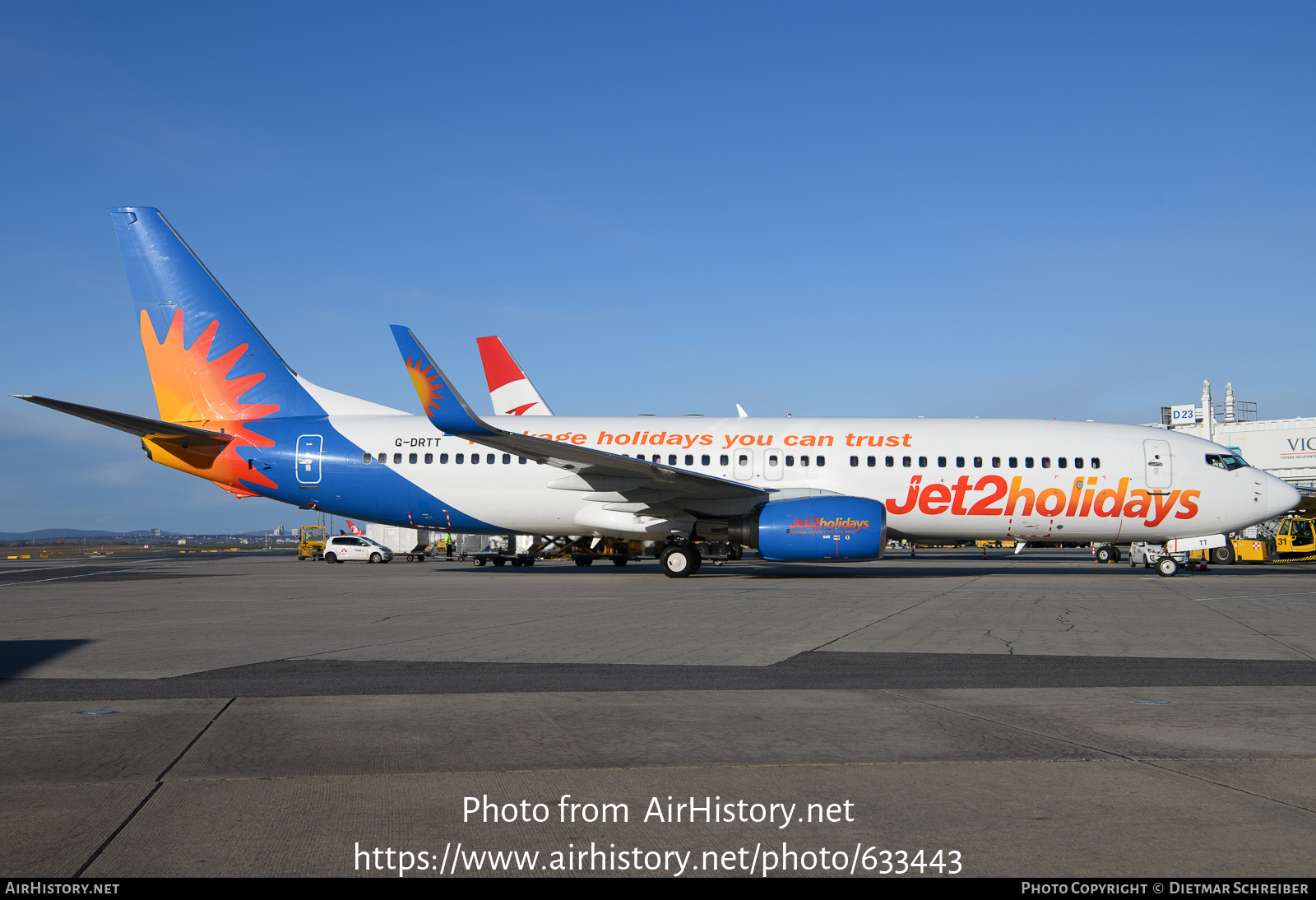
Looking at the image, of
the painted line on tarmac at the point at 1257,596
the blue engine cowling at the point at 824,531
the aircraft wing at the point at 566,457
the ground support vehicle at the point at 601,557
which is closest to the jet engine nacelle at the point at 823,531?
the blue engine cowling at the point at 824,531

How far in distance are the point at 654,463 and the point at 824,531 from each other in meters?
4.13

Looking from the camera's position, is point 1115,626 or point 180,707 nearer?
point 180,707

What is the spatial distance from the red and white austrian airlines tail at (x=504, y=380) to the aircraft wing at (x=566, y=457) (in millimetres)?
A: 14637

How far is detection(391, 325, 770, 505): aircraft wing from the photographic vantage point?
61.2 ft

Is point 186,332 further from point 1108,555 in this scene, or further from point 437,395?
point 1108,555

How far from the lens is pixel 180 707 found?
6203mm

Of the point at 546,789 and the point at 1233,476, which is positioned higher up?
the point at 1233,476

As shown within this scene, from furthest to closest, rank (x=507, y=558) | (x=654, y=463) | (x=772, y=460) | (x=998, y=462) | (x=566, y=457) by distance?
(x=507, y=558)
(x=772, y=460)
(x=998, y=462)
(x=654, y=463)
(x=566, y=457)

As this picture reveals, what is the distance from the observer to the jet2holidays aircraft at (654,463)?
2159 cm

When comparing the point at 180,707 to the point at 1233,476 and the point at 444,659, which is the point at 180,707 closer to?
the point at 444,659

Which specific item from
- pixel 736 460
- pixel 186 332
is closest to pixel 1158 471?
pixel 736 460

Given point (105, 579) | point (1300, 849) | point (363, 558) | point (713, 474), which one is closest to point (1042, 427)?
point (713, 474)

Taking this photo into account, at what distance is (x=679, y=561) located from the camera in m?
21.7
